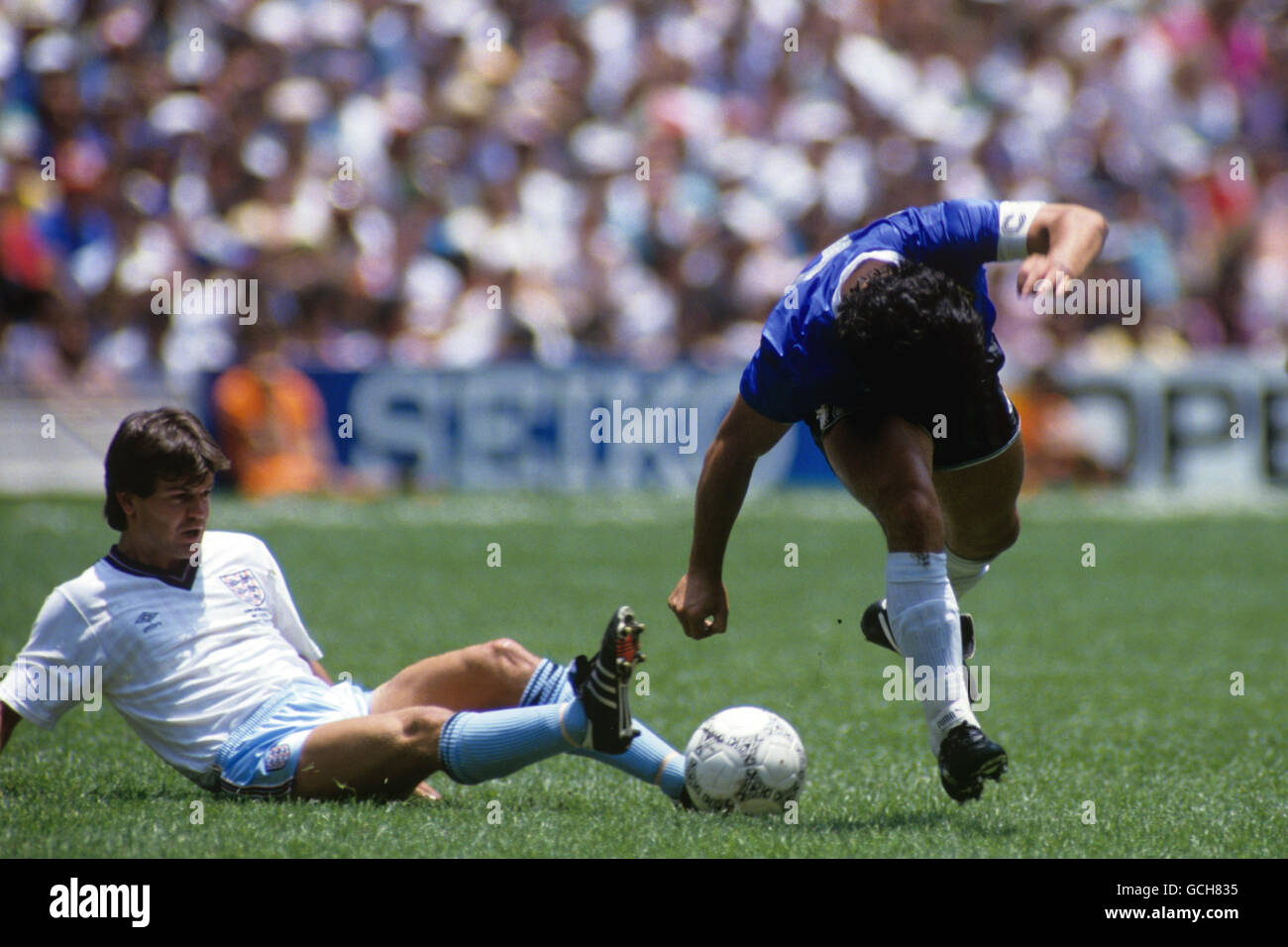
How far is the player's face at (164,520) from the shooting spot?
433 centimetres

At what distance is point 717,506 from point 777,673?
2.49 metres

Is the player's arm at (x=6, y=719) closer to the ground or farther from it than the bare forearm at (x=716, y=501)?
closer to the ground

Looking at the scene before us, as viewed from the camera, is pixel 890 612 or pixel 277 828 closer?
pixel 277 828

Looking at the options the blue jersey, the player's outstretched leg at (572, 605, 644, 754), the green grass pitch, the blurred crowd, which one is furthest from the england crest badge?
the blurred crowd

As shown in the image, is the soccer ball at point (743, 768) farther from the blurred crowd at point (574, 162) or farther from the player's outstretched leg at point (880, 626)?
the blurred crowd at point (574, 162)

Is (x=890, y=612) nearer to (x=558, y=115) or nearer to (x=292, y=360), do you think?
(x=292, y=360)

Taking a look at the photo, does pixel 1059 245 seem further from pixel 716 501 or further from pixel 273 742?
pixel 273 742

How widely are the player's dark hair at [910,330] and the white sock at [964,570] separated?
1.19m

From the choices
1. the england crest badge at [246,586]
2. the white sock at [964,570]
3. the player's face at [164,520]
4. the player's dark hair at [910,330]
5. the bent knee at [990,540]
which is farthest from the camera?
the white sock at [964,570]

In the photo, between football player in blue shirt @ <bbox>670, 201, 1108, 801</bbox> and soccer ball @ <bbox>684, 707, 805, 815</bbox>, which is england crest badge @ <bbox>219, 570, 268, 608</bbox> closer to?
football player in blue shirt @ <bbox>670, 201, 1108, 801</bbox>

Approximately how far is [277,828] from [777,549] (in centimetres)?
709

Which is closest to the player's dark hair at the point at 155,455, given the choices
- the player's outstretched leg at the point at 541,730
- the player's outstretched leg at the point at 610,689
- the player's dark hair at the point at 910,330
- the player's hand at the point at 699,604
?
the player's outstretched leg at the point at 541,730

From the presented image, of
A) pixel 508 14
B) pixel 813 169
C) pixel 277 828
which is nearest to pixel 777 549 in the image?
pixel 813 169
